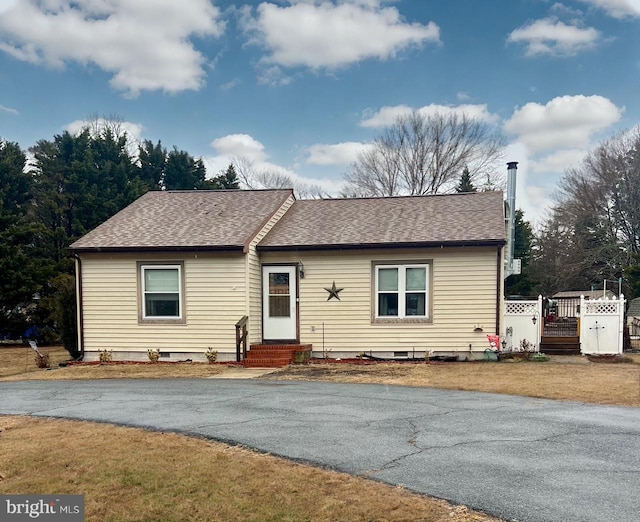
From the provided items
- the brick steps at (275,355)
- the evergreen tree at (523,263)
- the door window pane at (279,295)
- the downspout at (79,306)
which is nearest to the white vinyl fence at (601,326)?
the brick steps at (275,355)

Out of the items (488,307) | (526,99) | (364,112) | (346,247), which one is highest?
(364,112)

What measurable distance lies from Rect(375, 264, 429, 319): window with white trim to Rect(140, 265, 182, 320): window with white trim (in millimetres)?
5387

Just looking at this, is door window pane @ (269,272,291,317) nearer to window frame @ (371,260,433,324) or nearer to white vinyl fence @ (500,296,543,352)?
window frame @ (371,260,433,324)

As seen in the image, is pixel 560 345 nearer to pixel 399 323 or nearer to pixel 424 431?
pixel 399 323

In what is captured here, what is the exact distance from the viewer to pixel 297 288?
13.6 metres

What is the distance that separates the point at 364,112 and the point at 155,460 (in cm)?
2912

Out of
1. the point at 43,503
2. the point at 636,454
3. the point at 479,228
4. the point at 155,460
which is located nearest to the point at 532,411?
the point at 636,454

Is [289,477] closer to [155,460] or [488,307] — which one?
[155,460]

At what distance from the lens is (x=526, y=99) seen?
2183 centimetres

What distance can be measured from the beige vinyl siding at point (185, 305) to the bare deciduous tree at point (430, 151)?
23367 millimetres

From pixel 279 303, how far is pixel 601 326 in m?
8.70

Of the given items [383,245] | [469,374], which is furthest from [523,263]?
[469,374]

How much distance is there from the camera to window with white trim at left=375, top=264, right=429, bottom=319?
1308 centimetres

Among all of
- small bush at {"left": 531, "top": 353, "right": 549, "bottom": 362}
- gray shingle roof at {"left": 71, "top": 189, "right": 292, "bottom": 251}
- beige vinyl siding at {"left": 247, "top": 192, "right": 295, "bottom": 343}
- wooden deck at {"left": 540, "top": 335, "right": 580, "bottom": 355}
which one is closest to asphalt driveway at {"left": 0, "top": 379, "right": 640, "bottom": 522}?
beige vinyl siding at {"left": 247, "top": 192, "right": 295, "bottom": 343}
